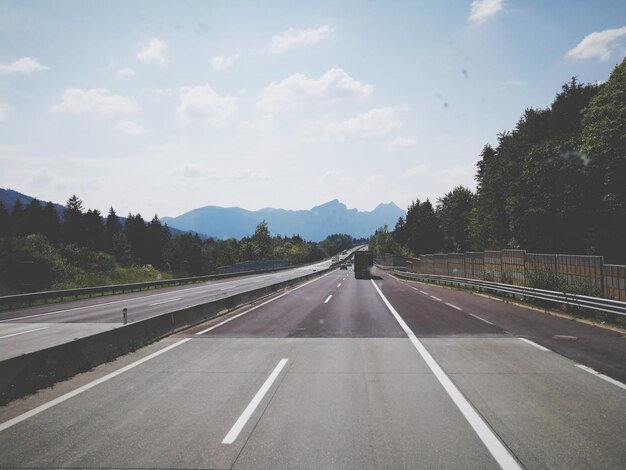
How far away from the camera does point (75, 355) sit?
324 inches

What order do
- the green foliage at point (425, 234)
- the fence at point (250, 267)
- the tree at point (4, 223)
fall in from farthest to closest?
the green foliage at point (425, 234) < the tree at point (4, 223) < the fence at point (250, 267)

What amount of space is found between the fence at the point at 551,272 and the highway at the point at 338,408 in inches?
168

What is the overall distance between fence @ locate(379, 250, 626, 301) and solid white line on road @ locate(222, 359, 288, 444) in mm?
12458

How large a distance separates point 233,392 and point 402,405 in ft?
8.85

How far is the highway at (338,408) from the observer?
14.2 ft

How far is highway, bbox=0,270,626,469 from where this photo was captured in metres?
4.34

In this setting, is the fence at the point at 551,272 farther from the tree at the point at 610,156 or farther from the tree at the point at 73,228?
the tree at the point at 73,228

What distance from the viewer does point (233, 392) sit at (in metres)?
6.58

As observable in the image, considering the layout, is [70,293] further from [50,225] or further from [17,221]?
[17,221]

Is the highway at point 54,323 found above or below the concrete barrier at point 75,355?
below

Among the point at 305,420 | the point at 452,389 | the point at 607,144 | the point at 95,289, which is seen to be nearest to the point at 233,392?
the point at 305,420

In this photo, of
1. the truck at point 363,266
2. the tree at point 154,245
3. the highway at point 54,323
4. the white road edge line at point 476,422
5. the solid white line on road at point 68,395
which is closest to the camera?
the white road edge line at point 476,422

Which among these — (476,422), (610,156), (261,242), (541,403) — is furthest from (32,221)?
(541,403)

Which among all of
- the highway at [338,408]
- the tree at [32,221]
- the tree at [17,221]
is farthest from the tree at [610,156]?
the tree at [32,221]
